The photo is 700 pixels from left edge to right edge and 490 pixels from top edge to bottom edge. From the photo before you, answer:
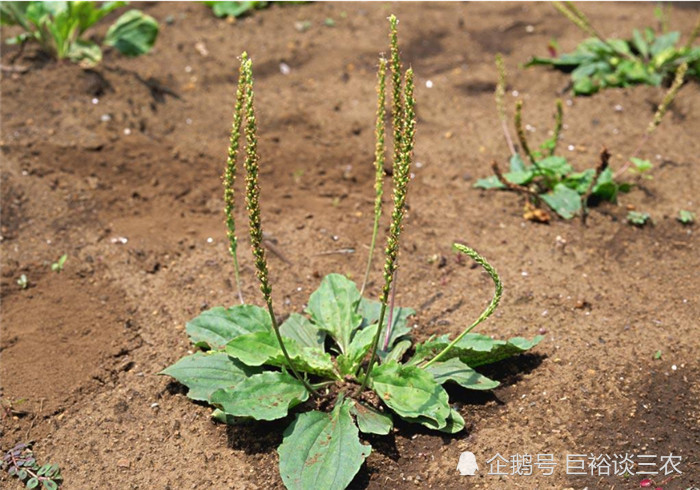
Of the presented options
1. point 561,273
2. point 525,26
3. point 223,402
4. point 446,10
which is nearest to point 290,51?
point 446,10

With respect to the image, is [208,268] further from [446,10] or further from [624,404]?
[446,10]

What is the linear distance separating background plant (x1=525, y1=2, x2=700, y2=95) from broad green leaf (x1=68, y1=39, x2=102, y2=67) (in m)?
4.16

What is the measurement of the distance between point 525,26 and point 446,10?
3.04 ft

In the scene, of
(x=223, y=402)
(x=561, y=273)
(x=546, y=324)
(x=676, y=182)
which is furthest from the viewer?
(x=676, y=182)

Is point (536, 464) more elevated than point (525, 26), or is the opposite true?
point (525, 26)

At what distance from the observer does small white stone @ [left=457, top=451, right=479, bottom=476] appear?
3682 millimetres

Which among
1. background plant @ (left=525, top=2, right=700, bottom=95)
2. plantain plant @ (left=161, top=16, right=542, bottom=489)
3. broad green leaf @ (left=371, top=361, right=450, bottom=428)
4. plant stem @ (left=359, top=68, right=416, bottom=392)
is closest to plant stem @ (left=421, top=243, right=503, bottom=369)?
plantain plant @ (left=161, top=16, right=542, bottom=489)

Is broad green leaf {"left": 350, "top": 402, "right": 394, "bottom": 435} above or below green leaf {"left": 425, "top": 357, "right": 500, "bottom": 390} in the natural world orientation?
below

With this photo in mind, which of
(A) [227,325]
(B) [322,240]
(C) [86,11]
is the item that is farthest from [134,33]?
(A) [227,325]

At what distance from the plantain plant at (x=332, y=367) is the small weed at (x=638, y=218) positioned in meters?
1.91

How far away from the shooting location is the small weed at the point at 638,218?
18.2 feet

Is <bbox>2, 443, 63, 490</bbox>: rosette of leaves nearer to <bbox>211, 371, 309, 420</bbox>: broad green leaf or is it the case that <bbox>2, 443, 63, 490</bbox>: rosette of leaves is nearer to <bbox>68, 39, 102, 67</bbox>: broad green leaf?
<bbox>211, 371, 309, 420</bbox>: broad green leaf

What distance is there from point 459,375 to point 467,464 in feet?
1.58

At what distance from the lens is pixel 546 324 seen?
4.57 metres
